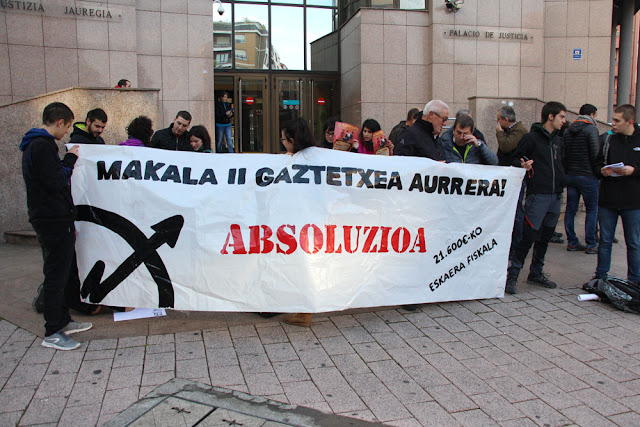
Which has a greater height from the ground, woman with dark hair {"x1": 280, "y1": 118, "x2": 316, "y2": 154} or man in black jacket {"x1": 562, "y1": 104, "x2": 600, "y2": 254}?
woman with dark hair {"x1": 280, "y1": 118, "x2": 316, "y2": 154}

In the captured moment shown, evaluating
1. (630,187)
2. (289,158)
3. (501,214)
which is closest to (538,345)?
(501,214)

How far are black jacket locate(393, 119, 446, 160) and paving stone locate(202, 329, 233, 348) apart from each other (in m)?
2.46

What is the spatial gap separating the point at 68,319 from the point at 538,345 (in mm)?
3913

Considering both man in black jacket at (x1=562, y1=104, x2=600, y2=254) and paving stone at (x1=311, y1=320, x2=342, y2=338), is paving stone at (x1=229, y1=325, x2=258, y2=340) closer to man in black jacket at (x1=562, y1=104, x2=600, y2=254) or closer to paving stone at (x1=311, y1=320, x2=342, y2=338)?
paving stone at (x1=311, y1=320, x2=342, y2=338)

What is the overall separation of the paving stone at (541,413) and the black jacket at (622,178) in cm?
296

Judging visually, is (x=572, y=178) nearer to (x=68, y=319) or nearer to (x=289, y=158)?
(x=289, y=158)

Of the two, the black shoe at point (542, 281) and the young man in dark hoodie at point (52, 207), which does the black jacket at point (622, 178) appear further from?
the young man in dark hoodie at point (52, 207)

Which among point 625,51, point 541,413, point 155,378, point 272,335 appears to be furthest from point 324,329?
point 625,51

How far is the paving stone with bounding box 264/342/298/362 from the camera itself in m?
4.16

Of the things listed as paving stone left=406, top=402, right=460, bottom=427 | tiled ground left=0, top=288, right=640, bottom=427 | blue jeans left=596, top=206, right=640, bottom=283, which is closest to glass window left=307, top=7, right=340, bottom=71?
blue jeans left=596, top=206, right=640, bottom=283

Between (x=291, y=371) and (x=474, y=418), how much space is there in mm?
1316

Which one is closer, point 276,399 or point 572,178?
point 276,399

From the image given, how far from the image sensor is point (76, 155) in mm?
4535

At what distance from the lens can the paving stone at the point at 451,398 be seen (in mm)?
3473
